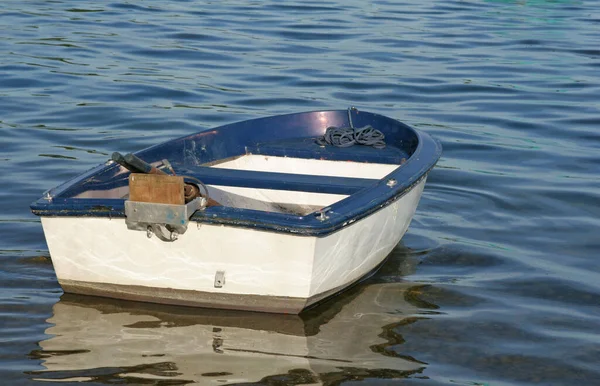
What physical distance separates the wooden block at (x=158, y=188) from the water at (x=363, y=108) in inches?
33.3

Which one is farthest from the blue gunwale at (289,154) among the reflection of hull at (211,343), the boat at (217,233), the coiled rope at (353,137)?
the reflection of hull at (211,343)

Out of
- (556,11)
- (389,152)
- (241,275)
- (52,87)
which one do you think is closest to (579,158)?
(389,152)

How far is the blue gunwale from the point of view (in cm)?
592

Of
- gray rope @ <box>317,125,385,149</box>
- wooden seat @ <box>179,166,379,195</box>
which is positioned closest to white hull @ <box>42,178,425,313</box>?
wooden seat @ <box>179,166,379,195</box>

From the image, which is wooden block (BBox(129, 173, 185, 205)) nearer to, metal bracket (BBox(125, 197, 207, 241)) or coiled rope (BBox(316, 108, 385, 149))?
metal bracket (BBox(125, 197, 207, 241))

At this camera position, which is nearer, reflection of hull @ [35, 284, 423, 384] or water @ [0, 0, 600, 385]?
reflection of hull @ [35, 284, 423, 384]

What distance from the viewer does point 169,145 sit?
7664 mm

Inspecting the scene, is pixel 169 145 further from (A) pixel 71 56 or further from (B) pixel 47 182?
(A) pixel 71 56

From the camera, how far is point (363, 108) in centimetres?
1270

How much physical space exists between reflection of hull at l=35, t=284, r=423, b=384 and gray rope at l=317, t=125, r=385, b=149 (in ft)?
6.67

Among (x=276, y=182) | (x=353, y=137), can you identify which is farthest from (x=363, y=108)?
(x=276, y=182)

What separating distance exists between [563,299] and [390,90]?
719cm

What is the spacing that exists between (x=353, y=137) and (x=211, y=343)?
3055mm

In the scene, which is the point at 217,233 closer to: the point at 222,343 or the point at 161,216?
the point at 161,216
